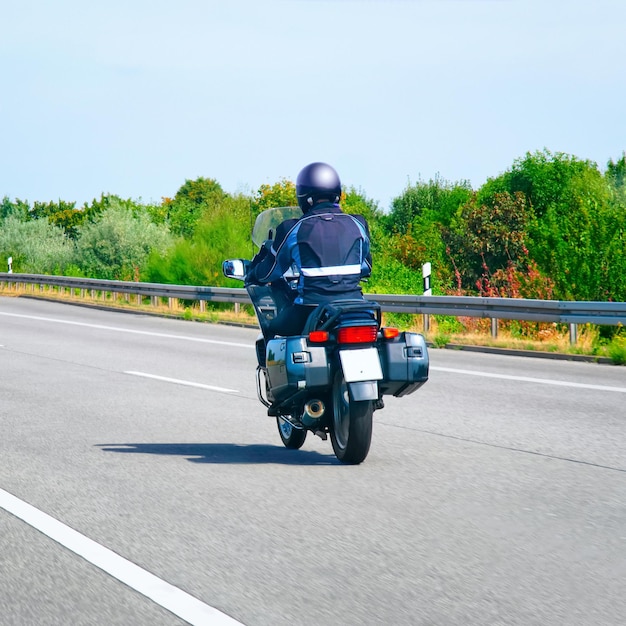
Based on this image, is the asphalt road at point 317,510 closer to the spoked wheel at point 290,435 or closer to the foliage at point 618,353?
the spoked wheel at point 290,435

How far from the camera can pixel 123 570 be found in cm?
501

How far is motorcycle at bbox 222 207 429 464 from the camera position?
23.7ft

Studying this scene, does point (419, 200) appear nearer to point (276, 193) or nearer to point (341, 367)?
point (276, 193)

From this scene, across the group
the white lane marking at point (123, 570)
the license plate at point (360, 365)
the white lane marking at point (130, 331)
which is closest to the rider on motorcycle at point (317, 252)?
the license plate at point (360, 365)

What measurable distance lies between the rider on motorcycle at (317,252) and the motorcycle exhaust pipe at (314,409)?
21.6 inches

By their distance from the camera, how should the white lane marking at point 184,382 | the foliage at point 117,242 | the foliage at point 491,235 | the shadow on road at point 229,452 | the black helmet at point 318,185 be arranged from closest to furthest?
the black helmet at point 318,185 → the shadow on road at point 229,452 → the white lane marking at point 184,382 → the foliage at point 117,242 → the foliage at point 491,235

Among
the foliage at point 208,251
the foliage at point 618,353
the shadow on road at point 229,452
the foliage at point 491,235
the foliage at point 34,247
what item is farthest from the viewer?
the foliage at point 491,235

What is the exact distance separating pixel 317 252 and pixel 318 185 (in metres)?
0.54

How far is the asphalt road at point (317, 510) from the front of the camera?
4523 millimetres

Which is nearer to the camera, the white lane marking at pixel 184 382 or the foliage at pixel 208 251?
the white lane marking at pixel 184 382

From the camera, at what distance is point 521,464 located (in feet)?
25.3

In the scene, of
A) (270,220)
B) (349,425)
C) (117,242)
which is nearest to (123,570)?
(349,425)

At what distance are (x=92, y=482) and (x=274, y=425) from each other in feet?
9.76

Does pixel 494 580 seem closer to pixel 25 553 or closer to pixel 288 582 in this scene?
pixel 288 582
